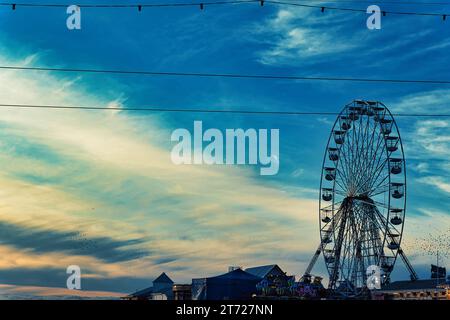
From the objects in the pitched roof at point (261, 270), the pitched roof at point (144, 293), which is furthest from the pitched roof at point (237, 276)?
the pitched roof at point (144, 293)

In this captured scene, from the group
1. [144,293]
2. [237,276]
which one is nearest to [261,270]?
[237,276]

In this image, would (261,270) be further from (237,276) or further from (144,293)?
(144,293)

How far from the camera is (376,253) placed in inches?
2805

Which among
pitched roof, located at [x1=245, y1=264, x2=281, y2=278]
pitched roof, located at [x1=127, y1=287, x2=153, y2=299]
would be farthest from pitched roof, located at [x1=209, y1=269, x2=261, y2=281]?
pitched roof, located at [x1=127, y1=287, x2=153, y2=299]

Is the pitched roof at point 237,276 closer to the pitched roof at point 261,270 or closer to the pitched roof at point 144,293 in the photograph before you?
the pitched roof at point 261,270

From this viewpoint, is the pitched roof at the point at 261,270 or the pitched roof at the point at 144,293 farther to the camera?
the pitched roof at the point at 144,293

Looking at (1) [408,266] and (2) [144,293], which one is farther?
(2) [144,293]

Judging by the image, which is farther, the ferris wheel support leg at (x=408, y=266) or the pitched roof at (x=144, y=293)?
the pitched roof at (x=144, y=293)

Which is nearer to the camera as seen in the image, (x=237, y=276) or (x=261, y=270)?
(x=237, y=276)

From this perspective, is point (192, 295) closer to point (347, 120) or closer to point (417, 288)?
point (417, 288)
